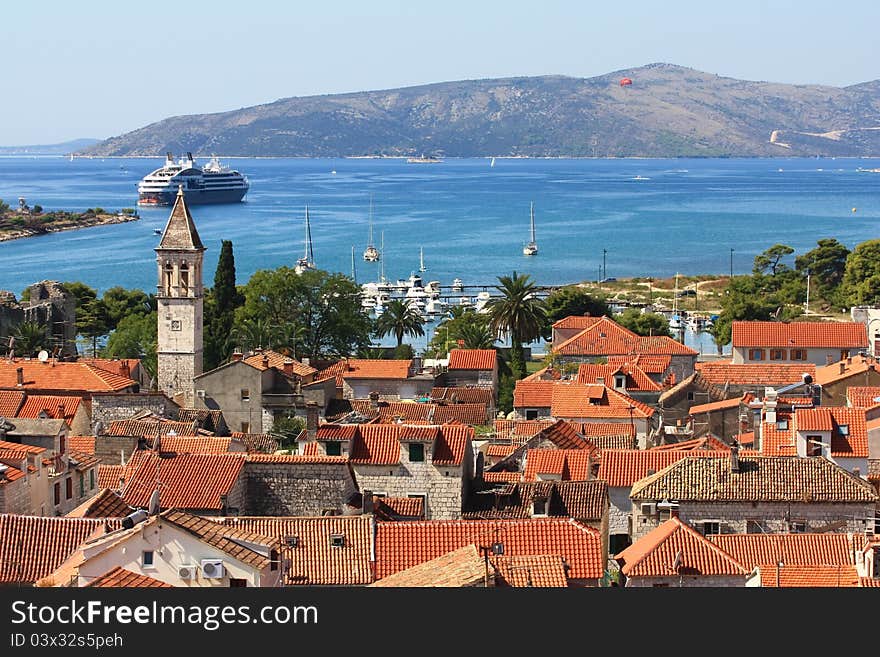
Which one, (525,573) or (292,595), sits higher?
(292,595)

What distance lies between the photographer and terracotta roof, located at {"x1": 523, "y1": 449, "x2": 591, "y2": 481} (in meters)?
21.0

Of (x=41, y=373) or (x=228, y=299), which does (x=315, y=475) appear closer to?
(x=41, y=373)

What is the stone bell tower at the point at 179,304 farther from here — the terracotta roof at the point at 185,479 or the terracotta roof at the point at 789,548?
the terracotta roof at the point at 789,548

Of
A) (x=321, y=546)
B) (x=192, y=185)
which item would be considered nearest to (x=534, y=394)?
(x=321, y=546)

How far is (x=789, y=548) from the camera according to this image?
15953mm

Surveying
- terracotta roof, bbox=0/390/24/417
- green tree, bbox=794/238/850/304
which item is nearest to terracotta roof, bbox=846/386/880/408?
terracotta roof, bbox=0/390/24/417

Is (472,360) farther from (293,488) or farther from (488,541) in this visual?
(488,541)

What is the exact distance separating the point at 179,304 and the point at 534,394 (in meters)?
9.21

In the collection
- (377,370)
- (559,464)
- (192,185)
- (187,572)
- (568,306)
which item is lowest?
(568,306)

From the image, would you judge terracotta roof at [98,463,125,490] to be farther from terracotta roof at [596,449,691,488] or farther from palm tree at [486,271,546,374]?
palm tree at [486,271,546,374]

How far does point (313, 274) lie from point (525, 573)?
33640 millimetres

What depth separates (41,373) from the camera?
31.7 m

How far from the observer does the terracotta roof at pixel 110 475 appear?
62.5 ft

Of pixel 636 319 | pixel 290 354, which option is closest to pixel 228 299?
pixel 290 354
